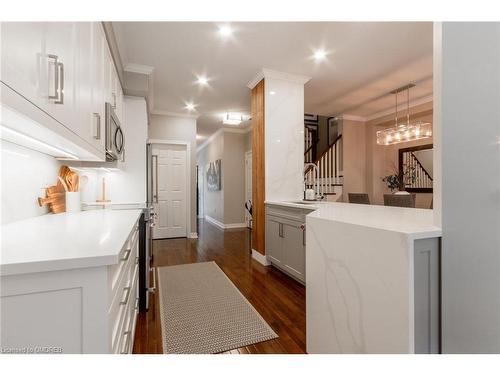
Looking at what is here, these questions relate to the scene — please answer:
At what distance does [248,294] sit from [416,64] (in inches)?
145

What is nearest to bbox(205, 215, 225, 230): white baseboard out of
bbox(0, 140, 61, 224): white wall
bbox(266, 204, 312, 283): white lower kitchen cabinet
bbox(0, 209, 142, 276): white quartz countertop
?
bbox(266, 204, 312, 283): white lower kitchen cabinet

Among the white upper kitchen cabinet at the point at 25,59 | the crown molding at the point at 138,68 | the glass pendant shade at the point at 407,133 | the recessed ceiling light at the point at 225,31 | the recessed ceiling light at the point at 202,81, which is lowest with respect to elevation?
the white upper kitchen cabinet at the point at 25,59

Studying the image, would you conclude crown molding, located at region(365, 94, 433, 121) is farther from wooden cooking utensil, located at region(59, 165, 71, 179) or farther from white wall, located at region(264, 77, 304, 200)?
wooden cooking utensil, located at region(59, 165, 71, 179)

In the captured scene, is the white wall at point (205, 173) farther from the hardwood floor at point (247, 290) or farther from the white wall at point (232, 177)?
the hardwood floor at point (247, 290)

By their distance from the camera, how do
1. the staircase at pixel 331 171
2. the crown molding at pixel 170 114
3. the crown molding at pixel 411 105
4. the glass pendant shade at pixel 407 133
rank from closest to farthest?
the glass pendant shade at pixel 407 133, the crown molding at pixel 411 105, the crown molding at pixel 170 114, the staircase at pixel 331 171

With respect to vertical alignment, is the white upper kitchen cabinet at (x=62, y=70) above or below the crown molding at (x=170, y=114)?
below

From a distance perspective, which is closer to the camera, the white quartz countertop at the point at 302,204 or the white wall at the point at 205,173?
the white quartz countertop at the point at 302,204

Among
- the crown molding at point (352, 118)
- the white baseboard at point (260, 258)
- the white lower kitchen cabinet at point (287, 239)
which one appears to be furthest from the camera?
the crown molding at point (352, 118)

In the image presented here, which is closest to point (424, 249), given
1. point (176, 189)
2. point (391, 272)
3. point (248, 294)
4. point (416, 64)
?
point (391, 272)

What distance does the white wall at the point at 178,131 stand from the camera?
5.22 meters

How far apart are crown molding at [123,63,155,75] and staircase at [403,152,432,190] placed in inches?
221

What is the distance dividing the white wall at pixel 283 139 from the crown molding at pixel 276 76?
0.04 metres

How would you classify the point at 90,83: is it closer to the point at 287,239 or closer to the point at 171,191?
the point at 287,239

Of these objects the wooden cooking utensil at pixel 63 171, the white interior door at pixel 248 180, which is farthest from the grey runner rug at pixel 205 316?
the white interior door at pixel 248 180
